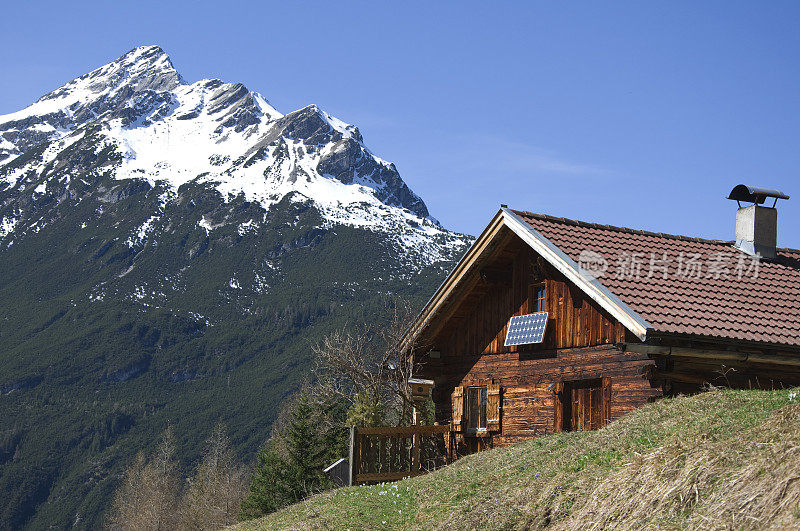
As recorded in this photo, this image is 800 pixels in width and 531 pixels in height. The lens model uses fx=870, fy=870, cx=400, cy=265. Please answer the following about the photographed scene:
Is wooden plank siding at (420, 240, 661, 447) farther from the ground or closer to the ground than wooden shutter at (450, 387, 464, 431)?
farther from the ground

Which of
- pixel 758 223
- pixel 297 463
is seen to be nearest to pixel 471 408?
pixel 758 223

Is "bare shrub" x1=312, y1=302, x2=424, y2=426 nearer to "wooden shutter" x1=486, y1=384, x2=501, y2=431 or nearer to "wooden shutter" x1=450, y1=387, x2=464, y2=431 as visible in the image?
"wooden shutter" x1=450, y1=387, x2=464, y2=431

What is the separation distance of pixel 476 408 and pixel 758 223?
8.27 metres

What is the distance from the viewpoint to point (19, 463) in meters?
155

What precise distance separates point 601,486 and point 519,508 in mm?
1469

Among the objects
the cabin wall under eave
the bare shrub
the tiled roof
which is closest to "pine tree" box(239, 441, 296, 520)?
the bare shrub

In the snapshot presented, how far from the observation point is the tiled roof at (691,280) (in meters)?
16.8

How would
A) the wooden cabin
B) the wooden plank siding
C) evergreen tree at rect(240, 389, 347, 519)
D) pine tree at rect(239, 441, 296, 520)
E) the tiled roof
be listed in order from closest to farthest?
the wooden cabin, the tiled roof, the wooden plank siding, evergreen tree at rect(240, 389, 347, 519), pine tree at rect(239, 441, 296, 520)

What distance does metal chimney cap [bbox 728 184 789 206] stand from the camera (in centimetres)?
2117

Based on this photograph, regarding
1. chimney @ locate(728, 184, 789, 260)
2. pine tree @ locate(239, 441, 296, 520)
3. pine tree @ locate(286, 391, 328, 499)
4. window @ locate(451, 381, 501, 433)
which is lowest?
pine tree @ locate(239, 441, 296, 520)

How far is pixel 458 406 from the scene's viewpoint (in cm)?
2169

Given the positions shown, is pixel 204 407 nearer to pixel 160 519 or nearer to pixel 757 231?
pixel 160 519

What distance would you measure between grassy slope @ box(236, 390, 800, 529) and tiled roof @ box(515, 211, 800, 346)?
7.71ft

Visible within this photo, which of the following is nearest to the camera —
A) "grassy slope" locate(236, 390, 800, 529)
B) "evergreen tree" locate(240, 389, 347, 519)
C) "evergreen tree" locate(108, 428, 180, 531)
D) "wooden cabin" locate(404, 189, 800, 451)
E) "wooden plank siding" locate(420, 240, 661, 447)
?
"grassy slope" locate(236, 390, 800, 529)
